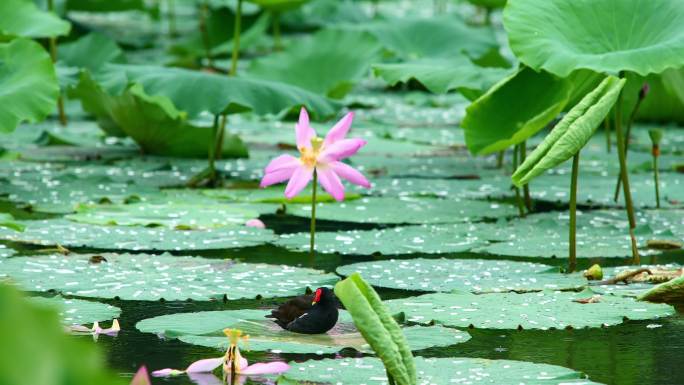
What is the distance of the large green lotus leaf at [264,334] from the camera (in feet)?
5.98

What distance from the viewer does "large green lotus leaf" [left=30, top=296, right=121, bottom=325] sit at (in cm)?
200

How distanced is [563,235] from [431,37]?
13.2ft

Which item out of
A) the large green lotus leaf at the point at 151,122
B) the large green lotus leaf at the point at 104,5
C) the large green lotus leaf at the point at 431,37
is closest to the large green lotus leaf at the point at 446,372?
the large green lotus leaf at the point at 151,122

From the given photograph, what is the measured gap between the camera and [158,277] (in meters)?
2.41

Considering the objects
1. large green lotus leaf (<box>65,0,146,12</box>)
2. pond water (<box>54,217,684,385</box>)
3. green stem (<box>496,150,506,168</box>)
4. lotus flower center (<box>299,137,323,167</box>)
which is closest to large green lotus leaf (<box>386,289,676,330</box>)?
pond water (<box>54,217,684,385</box>)

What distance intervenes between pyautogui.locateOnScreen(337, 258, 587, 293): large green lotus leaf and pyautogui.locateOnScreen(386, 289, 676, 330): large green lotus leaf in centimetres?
10

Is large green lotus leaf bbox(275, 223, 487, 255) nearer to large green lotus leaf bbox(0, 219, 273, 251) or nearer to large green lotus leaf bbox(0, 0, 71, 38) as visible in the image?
large green lotus leaf bbox(0, 219, 273, 251)

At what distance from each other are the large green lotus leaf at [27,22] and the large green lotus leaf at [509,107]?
1791 millimetres

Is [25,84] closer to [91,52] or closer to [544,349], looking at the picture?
[544,349]

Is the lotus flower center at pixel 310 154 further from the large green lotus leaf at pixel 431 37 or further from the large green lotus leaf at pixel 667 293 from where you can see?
the large green lotus leaf at pixel 431 37

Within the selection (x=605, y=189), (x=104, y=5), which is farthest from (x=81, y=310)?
(x=104, y=5)

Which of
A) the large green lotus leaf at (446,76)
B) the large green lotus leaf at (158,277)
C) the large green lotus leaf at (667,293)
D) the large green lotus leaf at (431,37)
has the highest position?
the large green lotus leaf at (431,37)

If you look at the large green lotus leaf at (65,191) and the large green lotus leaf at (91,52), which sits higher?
the large green lotus leaf at (91,52)

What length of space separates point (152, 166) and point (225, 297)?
6.97 feet
